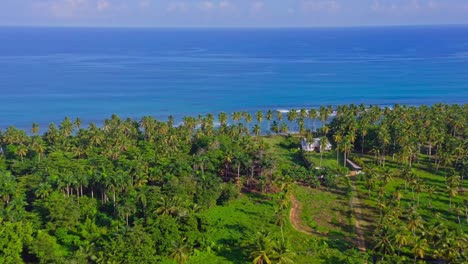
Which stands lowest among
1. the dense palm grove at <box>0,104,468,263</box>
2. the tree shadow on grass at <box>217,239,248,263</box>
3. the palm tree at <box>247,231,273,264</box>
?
the tree shadow on grass at <box>217,239,248,263</box>

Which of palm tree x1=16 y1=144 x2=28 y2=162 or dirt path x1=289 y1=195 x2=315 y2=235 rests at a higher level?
palm tree x1=16 y1=144 x2=28 y2=162

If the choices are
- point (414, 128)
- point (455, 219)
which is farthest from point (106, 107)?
point (455, 219)

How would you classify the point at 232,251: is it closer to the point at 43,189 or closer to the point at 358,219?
the point at 358,219

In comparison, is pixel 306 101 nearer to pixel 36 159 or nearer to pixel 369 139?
pixel 369 139

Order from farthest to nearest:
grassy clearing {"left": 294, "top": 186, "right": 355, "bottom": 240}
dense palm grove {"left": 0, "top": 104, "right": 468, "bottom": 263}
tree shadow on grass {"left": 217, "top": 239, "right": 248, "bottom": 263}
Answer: grassy clearing {"left": 294, "top": 186, "right": 355, "bottom": 240}, tree shadow on grass {"left": 217, "top": 239, "right": 248, "bottom": 263}, dense palm grove {"left": 0, "top": 104, "right": 468, "bottom": 263}

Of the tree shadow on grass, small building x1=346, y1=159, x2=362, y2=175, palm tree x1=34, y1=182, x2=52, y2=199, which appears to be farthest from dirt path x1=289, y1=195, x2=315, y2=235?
palm tree x1=34, y1=182, x2=52, y2=199

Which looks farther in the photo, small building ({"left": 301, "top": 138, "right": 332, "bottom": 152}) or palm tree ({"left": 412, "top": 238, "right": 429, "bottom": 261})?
small building ({"left": 301, "top": 138, "right": 332, "bottom": 152})

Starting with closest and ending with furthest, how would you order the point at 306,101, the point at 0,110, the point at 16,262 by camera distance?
the point at 16,262 → the point at 0,110 → the point at 306,101

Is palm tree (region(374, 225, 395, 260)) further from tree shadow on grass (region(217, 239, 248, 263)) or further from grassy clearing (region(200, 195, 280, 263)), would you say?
tree shadow on grass (region(217, 239, 248, 263))
